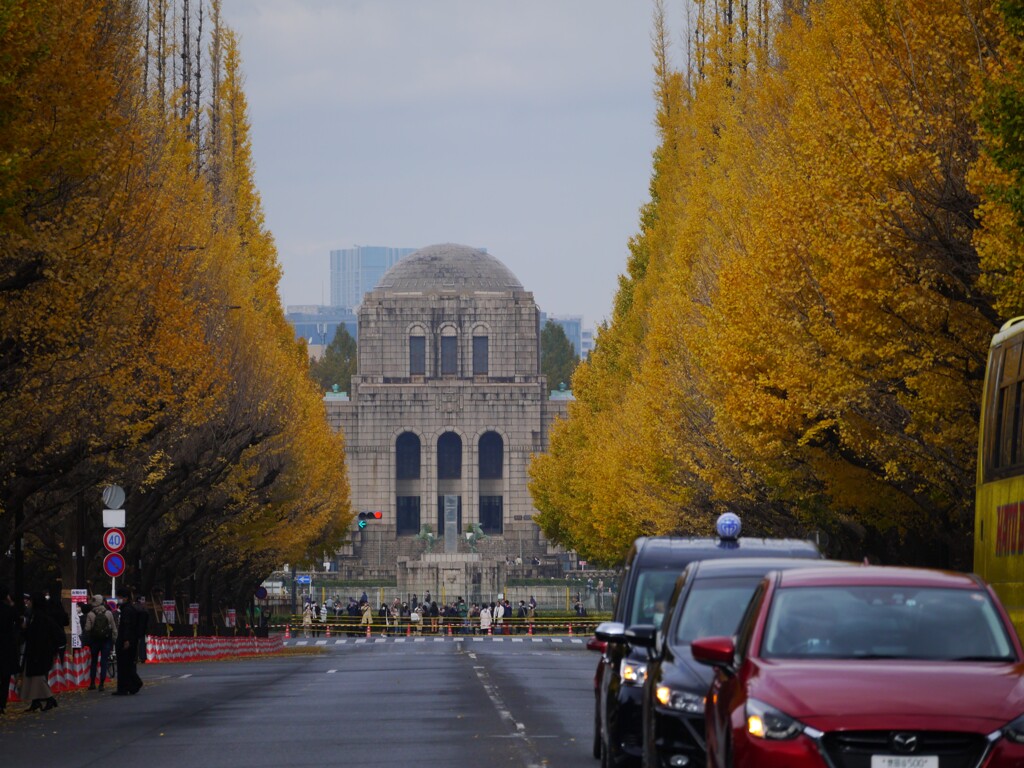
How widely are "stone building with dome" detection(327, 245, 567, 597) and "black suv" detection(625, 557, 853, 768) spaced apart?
121 meters

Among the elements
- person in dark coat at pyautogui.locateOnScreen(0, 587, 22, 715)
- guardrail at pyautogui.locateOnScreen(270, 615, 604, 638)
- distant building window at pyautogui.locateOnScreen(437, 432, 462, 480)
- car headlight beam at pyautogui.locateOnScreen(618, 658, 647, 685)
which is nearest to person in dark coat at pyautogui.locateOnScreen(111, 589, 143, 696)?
person in dark coat at pyautogui.locateOnScreen(0, 587, 22, 715)

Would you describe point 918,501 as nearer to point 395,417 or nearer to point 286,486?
point 286,486

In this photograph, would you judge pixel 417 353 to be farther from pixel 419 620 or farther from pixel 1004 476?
pixel 1004 476

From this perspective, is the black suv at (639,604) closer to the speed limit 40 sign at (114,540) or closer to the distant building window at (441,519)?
the speed limit 40 sign at (114,540)

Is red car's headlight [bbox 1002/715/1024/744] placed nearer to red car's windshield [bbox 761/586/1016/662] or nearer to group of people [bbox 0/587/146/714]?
red car's windshield [bbox 761/586/1016/662]

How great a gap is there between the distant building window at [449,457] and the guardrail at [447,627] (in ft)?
166

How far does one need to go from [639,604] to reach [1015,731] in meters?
6.17

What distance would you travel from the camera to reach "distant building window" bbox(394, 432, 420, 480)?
142750 millimetres

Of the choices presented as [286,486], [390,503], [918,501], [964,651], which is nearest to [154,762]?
[964,651]

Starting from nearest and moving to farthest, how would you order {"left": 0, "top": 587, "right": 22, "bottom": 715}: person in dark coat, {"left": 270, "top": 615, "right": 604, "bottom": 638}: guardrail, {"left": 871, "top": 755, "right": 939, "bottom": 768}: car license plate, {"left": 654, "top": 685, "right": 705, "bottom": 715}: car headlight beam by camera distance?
{"left": 871, "top": 755, "right": 939, "bottom": 768}: car license plate → {"left": 654, "top": 685, "right": 705, "bottom": 715}: car headlight beam → {"left": 0, "top": 587, "right": 22, "bottom": 715}: person in dark coat → {"left": 270, "top": 615, "right": 604, "bottom": 638}: guardrail

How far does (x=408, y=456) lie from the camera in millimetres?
143250

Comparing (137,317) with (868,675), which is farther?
(137,317)

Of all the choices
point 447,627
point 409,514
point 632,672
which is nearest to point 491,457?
point 409,514

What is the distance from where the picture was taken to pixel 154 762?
60.8 feet
